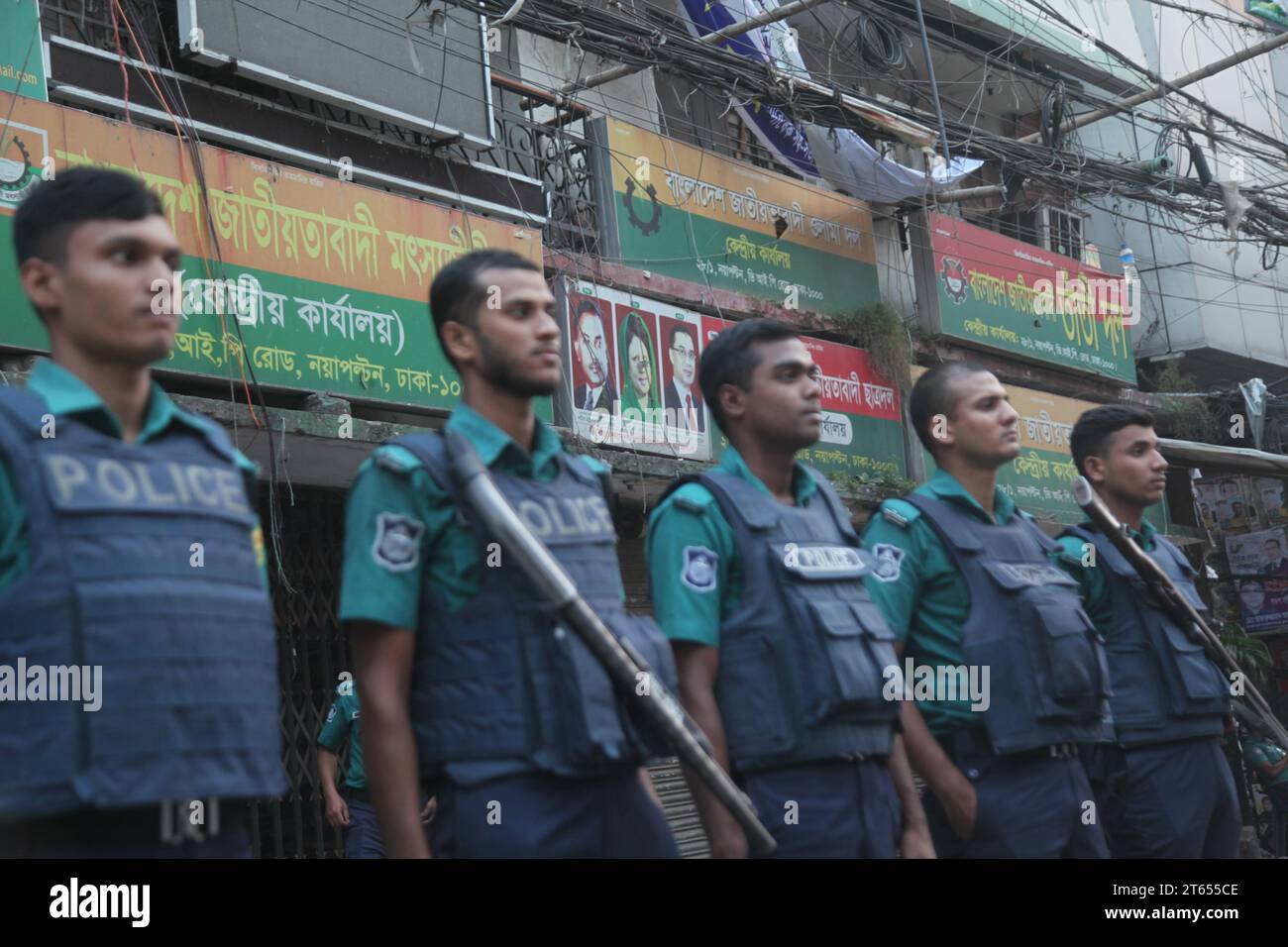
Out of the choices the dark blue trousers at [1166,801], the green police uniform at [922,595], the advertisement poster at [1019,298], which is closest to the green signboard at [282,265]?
the green police uniform at [922,595]

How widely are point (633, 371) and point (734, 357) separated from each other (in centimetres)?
546

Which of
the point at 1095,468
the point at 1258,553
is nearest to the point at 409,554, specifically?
the point at 1095,468

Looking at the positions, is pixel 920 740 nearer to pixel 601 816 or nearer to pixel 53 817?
pixel 601 816

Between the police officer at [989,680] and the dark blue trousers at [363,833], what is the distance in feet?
10.3

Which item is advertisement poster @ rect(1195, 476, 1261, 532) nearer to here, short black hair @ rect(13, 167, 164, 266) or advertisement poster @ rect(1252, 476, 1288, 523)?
advertisement poster @ rect(1252, 476, 1288, 523)

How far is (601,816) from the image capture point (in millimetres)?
2916

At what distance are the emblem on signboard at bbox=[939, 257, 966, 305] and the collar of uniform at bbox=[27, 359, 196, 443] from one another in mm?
9938

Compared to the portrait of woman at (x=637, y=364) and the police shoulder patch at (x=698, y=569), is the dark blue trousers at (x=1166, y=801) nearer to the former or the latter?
the police shoulder patch at (x=698, y=569)

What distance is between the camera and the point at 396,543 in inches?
114

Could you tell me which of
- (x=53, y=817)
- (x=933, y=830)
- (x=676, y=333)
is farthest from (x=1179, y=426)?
(x=53, y=817)

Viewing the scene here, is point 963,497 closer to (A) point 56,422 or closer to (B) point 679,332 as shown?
(A) point 56,422

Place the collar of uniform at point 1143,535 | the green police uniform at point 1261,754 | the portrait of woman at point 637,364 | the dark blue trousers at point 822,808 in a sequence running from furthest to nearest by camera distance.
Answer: the portrait of woman at point 637,364 < the green police uniform at point 1261,754 < the collar of uniform at point 1143,535 < the dark blue trousers at point 822,808

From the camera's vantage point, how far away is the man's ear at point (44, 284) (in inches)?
101
